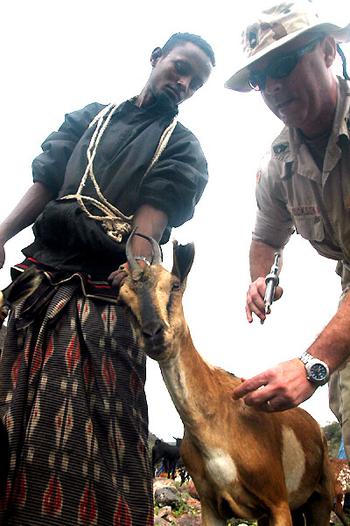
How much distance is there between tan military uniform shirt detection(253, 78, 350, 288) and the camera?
3732 millimetres

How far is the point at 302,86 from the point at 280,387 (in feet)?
6.51

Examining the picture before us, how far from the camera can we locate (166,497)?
9234mm

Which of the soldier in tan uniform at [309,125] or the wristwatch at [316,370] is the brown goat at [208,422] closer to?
the soldier in tan uniform at [309,125]

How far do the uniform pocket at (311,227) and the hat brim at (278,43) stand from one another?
1.09 metres

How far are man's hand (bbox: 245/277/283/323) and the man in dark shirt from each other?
2.47ft

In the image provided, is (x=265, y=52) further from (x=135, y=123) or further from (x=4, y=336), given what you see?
(x=4, y=336)

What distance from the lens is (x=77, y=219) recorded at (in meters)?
3.50

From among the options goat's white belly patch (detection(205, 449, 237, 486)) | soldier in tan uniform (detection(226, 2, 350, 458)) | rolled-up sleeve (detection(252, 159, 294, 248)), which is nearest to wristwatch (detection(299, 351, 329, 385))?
soldier in tan uniform (detection(226, 2, 350, 458))

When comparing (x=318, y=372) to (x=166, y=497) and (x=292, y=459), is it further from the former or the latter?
(x=166, y=497)

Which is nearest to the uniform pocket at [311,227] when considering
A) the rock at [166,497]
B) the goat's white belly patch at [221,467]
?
the goat's white belly patch at [221,467]

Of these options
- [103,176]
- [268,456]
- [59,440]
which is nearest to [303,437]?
[268,456]

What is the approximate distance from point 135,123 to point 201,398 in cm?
196

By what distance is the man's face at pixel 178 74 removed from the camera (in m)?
4.00

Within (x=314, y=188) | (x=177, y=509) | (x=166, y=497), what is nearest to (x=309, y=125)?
(x=314, y=188)
